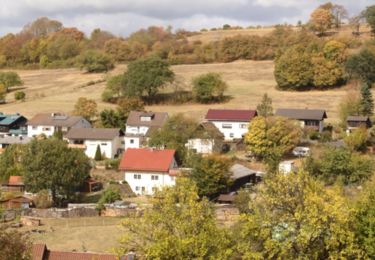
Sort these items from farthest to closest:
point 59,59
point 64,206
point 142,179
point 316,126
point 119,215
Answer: point 59,59 → point 316,126 → point 142,179 → point 64,206 → point 119,215

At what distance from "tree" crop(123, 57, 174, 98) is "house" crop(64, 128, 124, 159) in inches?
637

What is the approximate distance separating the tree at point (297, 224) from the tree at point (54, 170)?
72.8 ft

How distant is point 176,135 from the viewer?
49.8m

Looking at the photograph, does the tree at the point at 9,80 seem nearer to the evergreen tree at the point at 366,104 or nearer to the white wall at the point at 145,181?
the white wall at the point at 145,181

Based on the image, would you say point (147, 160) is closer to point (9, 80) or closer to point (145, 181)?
point (145, 181)

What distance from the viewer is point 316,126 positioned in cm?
5609

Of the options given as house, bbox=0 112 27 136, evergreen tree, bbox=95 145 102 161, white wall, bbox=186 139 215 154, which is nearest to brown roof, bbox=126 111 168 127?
evergreen tree, bbox=95 145 102 161

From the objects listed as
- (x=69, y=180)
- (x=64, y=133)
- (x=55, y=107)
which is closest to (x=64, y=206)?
(x=69, y=180)

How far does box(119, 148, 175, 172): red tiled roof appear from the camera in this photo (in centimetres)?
4519

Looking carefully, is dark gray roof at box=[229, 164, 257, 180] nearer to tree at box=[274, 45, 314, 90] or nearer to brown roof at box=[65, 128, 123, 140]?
brown roof at box=[65, 128, 123, 140]

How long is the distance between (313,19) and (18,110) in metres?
52.3

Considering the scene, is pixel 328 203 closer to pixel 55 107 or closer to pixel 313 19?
pixel 55 107

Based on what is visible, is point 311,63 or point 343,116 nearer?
point 343,116

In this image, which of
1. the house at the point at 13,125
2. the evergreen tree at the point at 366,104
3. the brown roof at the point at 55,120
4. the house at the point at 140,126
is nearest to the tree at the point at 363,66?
the evergreen tree at the point at 366,104
